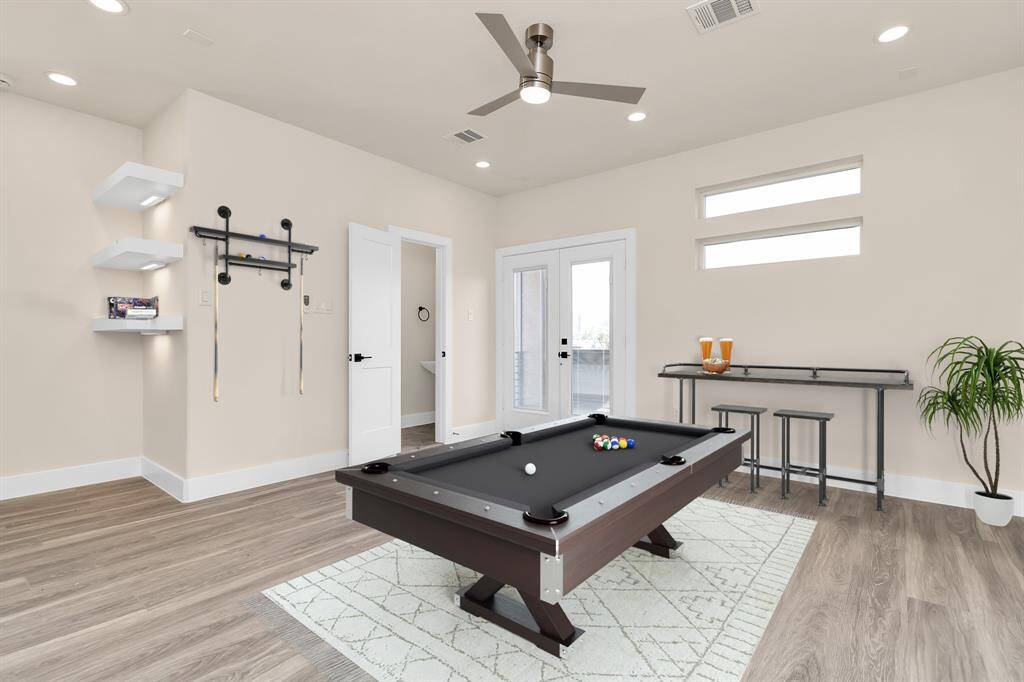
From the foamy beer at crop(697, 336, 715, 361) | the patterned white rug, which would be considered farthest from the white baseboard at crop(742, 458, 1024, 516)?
the patterned white rug

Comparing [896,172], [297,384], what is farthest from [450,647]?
[896,172]

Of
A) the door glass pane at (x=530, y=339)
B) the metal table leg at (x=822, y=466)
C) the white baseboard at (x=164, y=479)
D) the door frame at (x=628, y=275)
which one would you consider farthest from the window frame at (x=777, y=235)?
the white baseboard at (x=164, y=479)

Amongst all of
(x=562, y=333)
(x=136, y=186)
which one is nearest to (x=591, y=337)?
(x=562, y=333)

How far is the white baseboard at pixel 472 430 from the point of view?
5612 millimetres

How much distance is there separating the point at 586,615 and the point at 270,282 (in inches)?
132

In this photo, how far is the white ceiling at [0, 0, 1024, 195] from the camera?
2.70 meters

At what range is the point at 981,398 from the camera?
3041 millimetres

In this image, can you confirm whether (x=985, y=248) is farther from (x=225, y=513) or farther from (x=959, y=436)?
(x=225, y=513)

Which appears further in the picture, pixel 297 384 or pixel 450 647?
pixel 297 384

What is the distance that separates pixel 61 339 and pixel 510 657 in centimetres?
415

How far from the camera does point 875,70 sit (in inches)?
128

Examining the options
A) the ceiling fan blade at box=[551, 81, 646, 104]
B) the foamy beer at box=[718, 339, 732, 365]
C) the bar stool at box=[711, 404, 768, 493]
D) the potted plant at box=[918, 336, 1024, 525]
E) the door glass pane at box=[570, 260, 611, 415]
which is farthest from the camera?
the door glass pane at box=[570, 260, 611, 415]

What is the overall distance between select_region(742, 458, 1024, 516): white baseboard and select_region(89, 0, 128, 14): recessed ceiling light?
5.45 meters

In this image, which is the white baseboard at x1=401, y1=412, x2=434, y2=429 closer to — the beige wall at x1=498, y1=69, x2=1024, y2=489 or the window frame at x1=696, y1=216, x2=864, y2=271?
the beige wall at x1=498, y1=69, x2=1024, y2=489
